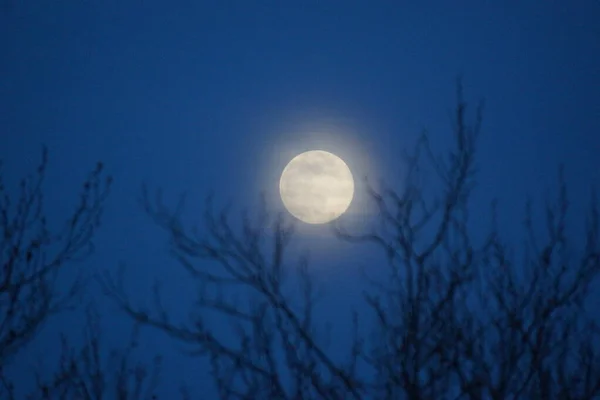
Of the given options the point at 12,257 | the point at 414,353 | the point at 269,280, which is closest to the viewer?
the point at 414,353

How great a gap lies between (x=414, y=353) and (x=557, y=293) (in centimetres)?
122

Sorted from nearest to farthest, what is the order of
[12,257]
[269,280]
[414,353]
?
1. [414,353]
2. [269,280]
3. [12,257]

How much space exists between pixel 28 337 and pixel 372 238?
3.12m

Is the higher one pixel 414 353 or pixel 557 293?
pixel 557 293

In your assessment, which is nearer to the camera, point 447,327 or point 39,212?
point 447,327

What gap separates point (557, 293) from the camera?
15.6 feet

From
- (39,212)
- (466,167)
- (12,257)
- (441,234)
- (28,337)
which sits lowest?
(28,337)

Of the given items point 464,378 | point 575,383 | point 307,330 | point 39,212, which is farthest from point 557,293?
point 39,212

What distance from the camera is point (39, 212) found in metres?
5.24

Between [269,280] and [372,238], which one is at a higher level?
[372,238]

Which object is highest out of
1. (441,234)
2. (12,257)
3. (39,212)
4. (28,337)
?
(441,234)

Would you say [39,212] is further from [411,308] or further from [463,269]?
[463,269]

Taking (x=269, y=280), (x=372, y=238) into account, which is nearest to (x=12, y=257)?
(x=269, y=280)

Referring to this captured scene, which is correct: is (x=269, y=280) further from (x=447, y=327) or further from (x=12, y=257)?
(x=12, y=257)
